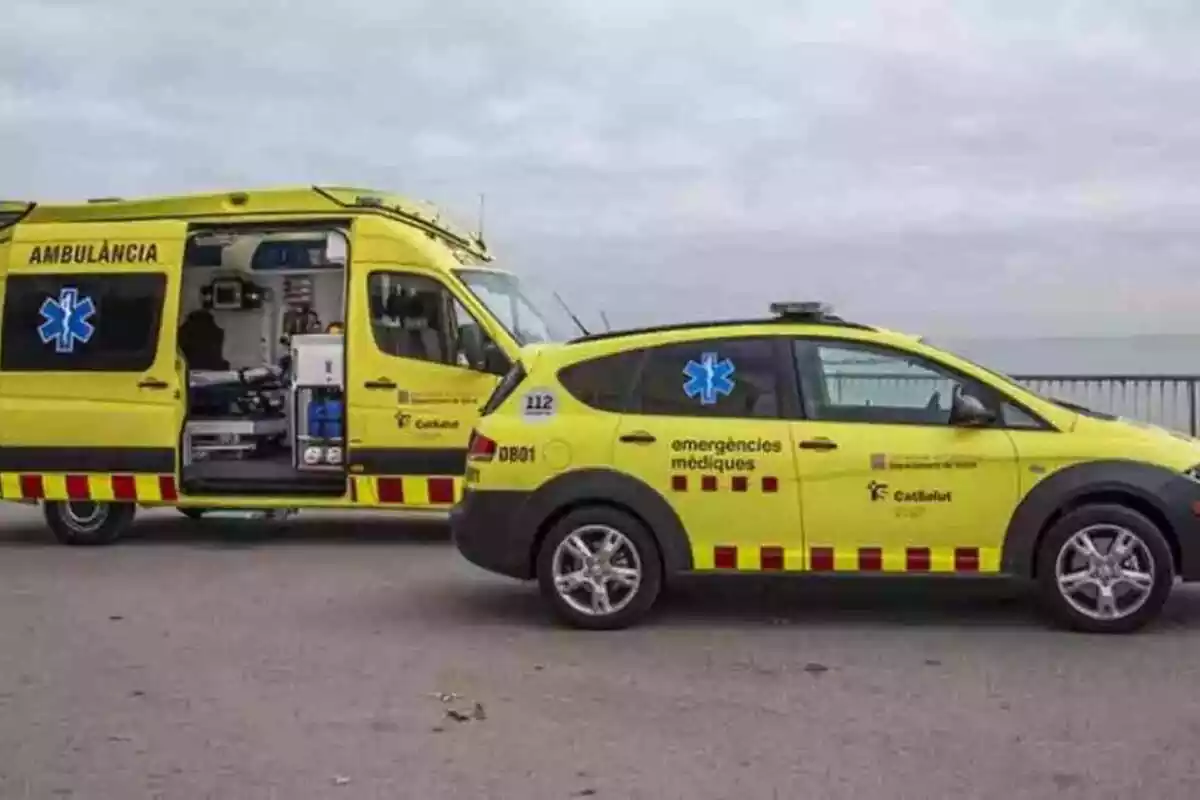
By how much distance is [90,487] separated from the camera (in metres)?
11.8

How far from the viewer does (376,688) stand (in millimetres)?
6914

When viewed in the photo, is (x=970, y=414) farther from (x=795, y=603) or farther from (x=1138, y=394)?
(x=1138, y=394)

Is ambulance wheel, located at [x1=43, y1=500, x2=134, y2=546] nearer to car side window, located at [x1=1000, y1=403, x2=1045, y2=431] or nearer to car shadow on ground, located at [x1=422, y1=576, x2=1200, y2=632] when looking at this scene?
car shadow on ground, located at [x1=422, y1=576, x2=1200, y2=632]

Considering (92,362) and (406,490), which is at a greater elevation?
(92,362)

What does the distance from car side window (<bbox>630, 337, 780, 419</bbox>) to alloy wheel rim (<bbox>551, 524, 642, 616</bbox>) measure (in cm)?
77

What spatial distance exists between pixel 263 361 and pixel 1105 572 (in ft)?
29.1

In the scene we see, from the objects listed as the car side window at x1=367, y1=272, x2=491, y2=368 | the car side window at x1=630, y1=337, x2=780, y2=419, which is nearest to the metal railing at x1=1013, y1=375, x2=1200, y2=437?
the car side window at x1=367, y1=272, x2=491, y2=368

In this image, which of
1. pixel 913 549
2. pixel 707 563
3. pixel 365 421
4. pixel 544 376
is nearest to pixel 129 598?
pixel 365 421

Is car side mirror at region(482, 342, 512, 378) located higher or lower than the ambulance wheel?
higher

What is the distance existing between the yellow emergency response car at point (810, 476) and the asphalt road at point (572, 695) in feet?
1.28

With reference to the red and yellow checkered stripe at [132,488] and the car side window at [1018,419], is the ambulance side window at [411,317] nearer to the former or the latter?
the red and yellow checkered stripe at [132,488]

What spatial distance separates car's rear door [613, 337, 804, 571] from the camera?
26.5ft

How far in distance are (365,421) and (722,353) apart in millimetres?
4053

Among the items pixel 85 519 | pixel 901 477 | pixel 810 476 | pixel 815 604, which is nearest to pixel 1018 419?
pixel 901 477
